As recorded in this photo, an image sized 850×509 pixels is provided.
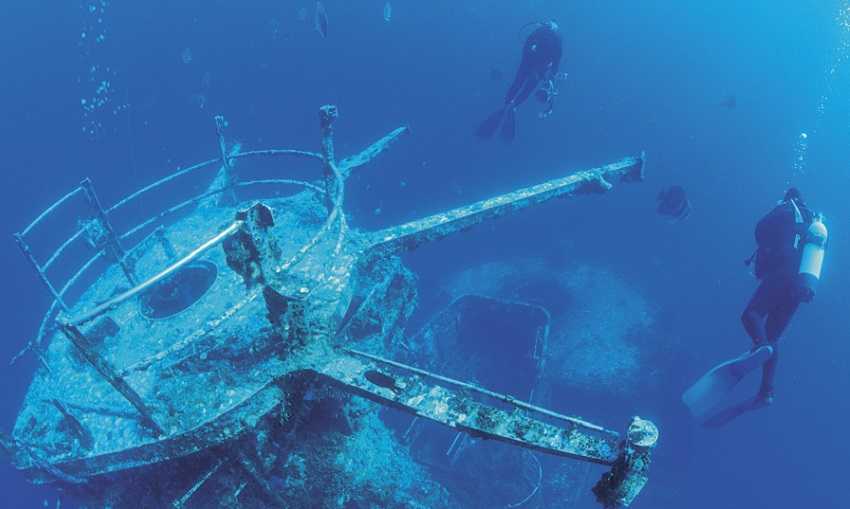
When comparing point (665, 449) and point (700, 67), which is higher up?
point (700, 67)

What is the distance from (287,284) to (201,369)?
4.79ft

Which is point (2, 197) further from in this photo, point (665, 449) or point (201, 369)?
point (665, 449)

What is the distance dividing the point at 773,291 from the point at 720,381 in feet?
6.00

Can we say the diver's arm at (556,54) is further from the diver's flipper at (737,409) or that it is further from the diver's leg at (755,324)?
Answer: the diver's flipper at (737,409)

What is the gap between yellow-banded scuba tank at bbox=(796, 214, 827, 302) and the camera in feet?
21.4

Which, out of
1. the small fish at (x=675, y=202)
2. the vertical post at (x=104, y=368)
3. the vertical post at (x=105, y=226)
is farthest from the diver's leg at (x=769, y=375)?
the vertical post at (x=105, y=226)

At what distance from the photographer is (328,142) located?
15.3ft

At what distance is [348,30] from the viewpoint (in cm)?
2598

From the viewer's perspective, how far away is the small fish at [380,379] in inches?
118

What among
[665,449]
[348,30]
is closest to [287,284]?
[665,449]

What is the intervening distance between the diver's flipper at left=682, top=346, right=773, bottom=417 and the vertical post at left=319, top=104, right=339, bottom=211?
23.8 feet

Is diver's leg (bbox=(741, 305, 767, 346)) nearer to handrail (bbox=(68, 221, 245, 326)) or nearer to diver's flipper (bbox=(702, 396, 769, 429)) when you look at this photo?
diver's flipper (bbox=(702, 396, 769, 429))

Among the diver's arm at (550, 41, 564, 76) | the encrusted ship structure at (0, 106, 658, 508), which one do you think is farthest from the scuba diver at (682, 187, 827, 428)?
the diver's arm at (550, 41, 564, 76)

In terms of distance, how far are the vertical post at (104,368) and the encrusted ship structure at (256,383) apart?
0.01 meters
